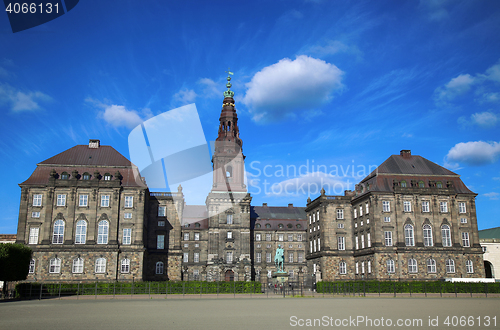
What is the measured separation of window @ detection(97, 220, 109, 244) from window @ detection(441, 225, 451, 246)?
53.3 metres

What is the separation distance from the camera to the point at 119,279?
62438 mm

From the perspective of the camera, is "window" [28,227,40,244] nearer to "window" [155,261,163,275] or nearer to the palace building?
the palace building

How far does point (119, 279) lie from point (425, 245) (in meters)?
48.1

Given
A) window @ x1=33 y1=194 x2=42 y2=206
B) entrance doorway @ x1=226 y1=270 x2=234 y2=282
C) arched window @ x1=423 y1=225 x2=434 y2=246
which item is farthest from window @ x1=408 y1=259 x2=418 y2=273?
window @ x1=33 y1=194 x2=42 y2=206

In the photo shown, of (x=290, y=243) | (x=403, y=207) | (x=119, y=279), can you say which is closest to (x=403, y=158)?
(x=403, y=207)

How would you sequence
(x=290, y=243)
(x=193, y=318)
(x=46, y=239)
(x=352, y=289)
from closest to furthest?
(x=193, y=318) < (x=352, y=289) < (x=46, y=239) < (x=290, y=243)

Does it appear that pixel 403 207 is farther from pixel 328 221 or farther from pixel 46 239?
pixel 46 239

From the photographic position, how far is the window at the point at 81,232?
6247 cm

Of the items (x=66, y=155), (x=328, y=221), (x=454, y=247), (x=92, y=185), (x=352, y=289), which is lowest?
(x=352, y=289)

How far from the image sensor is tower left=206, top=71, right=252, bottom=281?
78000mm

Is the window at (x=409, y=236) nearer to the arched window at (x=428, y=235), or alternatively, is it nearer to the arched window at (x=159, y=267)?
the arched window at (x=428, y=235)

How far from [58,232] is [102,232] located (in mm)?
6239

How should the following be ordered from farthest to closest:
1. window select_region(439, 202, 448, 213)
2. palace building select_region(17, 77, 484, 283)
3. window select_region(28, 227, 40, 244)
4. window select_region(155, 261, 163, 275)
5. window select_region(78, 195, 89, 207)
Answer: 1. window select_region(155, 261, 163, 275)
2. window select_region(439, 202, 448, 213)
3. window select_region(78, 195, 89, 207)
4. palace building select_region(17, 77, 484, 283)
5. window select_region(28, 227, 40, 244)

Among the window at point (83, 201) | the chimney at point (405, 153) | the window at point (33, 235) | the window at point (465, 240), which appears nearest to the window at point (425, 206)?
the window at point (465, 240)
